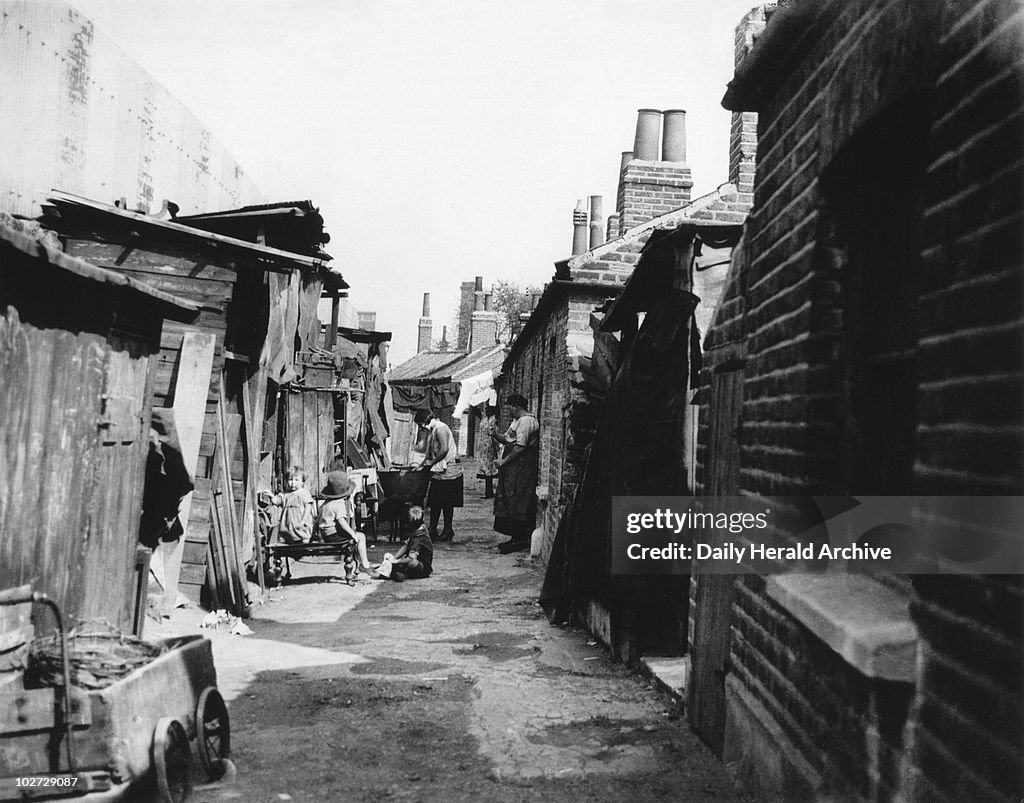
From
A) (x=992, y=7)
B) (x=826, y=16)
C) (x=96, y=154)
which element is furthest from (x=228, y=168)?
(x=992, y=7)

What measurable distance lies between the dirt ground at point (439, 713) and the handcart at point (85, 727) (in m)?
0.56

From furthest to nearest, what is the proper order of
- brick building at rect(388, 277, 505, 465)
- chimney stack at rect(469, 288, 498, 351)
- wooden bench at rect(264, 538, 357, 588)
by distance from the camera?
chimney stack at rect(469, 288, 498, 351)
brick building at rect(388, 277, 505, 465)
wooden bench at rect(264, 538, 357, 588)

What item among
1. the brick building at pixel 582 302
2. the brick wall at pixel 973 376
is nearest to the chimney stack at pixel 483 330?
the brick building at pixel 582 302

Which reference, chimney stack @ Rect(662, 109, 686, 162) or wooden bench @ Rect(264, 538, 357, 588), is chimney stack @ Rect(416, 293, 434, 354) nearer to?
chimney stack @ Rect(662, 109, 686, 162)

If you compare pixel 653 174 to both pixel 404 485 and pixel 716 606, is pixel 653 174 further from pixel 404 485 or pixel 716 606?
pixel 716 606

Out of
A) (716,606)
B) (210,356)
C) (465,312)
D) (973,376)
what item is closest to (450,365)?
(465,312)

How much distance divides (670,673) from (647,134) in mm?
8928

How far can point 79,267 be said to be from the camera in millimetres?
4445

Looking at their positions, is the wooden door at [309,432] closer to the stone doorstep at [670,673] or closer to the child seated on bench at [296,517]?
the child seated on bench at [296,517]

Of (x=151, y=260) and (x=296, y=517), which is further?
(x=296, y=517)

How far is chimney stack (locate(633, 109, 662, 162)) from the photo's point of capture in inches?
500

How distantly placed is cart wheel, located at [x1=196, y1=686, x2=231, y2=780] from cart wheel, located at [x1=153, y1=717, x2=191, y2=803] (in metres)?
0.16

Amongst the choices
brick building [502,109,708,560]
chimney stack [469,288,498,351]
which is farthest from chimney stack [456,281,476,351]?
brick building [502,109,708,560]

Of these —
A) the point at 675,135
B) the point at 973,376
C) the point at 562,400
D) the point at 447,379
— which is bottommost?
the point at 973,376
